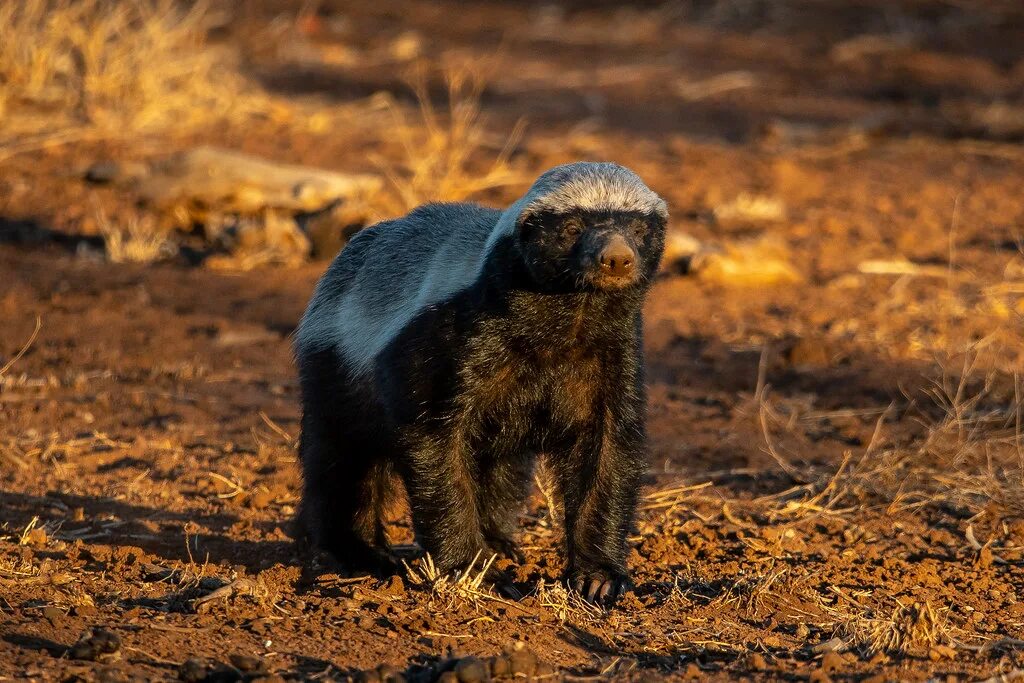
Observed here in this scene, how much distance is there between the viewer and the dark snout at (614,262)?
416cm

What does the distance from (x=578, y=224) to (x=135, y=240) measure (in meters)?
5.31

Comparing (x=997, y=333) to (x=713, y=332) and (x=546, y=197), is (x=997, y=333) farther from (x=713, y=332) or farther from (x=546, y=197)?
(x=546, y=197)

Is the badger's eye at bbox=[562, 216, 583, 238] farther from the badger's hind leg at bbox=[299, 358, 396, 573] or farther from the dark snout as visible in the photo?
the badger's hind leg at bbox=[299, 358, 396, 573]

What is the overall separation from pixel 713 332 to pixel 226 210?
352 cm

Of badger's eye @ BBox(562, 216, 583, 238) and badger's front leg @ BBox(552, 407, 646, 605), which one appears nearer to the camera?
badger's eye @ BBox(562, 216, 583, 238)

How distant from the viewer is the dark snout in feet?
13.6

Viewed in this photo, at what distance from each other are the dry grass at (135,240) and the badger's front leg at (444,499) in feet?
15.9

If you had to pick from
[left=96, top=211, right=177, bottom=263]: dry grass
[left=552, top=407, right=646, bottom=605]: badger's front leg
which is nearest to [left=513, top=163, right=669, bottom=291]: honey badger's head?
[left=552, top=407, right=646, bottom=605]: badger's front leg

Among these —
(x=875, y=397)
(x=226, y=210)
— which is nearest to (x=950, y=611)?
(x=875, y=397)

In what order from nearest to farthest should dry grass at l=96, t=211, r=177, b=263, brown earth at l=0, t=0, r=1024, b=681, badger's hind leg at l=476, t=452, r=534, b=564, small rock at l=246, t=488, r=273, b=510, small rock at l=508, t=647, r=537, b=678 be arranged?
1. small rock at l=508, t=647, r=537, b=678
2. brown earth at l=0, t=0, r=1024, b=681
3. badger's hind leg at l=476, t=452, r=534, b=564
4. small rock at l=246, t=488, r=273, b=510
5. dry grass at l=96, t=211, r=177, b=263

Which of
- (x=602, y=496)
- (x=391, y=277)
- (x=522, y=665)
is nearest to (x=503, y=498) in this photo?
(x=602, y=496)

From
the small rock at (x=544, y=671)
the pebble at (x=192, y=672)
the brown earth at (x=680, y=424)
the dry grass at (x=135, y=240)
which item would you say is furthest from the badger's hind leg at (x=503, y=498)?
the dry grass at (x=135, y=240)

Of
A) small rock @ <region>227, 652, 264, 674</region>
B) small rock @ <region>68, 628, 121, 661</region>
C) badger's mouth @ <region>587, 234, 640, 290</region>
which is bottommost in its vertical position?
small rock @ <region>227, 652, 264, 674</region>

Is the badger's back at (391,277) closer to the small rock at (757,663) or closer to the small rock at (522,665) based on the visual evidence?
the small rock at (522,665)
